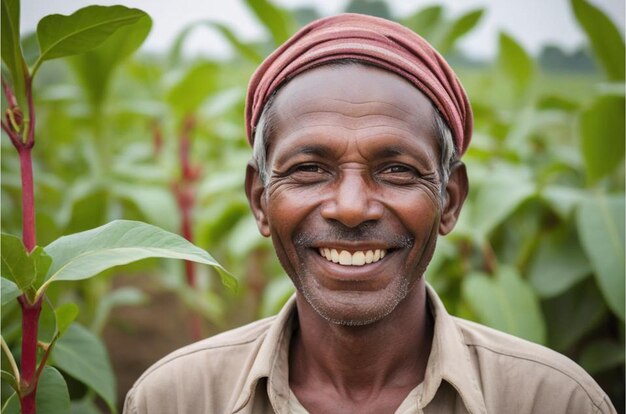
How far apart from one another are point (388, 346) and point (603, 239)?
134cm

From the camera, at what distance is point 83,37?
172cm

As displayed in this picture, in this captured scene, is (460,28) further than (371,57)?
Yes

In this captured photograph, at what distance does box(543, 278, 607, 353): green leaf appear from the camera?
3148 millimetres

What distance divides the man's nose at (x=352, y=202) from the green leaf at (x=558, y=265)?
5.47 feet

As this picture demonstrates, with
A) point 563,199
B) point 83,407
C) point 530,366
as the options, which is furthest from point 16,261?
point 563,199

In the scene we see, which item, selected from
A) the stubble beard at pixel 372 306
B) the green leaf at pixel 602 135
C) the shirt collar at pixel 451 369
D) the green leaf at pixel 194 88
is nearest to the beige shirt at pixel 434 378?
the shirt collar at pixel 451 369

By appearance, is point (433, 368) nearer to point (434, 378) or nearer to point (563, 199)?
point (434, 378)

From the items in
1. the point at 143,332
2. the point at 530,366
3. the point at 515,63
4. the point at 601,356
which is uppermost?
the point at 515,63

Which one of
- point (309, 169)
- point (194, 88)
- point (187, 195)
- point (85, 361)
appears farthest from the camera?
point (187, 195)

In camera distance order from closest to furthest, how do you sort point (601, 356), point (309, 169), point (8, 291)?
point (8, 291)
point (309, 169)
point (601, 356)

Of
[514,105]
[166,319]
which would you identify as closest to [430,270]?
[514,105]

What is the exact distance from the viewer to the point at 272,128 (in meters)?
1.79

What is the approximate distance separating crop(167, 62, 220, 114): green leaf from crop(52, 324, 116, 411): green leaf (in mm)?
1917

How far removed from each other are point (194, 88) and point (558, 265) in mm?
1946
